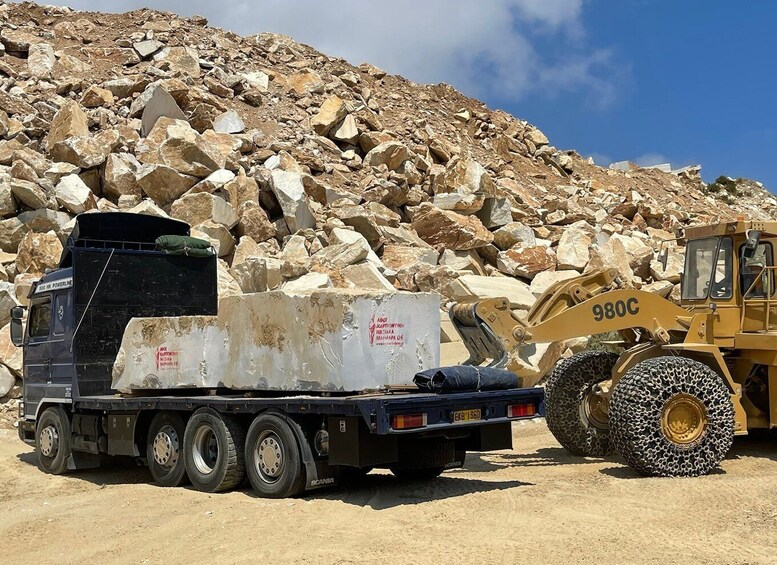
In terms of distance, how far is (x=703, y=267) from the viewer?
433 inches

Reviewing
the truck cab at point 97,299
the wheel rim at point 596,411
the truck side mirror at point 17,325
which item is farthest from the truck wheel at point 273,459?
the truck side mirror at point 17,325

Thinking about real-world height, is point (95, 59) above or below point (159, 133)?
above

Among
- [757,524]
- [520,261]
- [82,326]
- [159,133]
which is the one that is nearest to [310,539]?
[757,524]

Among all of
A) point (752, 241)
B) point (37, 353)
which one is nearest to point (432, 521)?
point (752, 241)

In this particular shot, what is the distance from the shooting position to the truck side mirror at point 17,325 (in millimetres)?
12227

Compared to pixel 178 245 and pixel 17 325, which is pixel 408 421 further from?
pixel 17 325

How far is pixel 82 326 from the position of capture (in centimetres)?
1109

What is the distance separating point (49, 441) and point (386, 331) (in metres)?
5.86

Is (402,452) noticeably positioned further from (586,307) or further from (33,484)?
(33,484)

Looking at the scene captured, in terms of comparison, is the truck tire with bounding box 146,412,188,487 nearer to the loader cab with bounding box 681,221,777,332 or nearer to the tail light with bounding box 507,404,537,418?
the tail light with bounding box 507,404,537,418

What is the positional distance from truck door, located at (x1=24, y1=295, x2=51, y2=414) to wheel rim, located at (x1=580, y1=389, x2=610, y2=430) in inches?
282

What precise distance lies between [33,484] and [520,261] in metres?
15.2

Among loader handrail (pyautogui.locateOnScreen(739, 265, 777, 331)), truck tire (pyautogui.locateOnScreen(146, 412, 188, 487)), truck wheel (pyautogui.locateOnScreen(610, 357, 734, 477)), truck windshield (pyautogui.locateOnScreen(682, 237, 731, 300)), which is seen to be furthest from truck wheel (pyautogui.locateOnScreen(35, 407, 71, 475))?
loader handrail (pyautogui.locateOnScreen(739, 265, 777, 331))

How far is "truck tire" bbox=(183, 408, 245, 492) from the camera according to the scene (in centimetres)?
898
